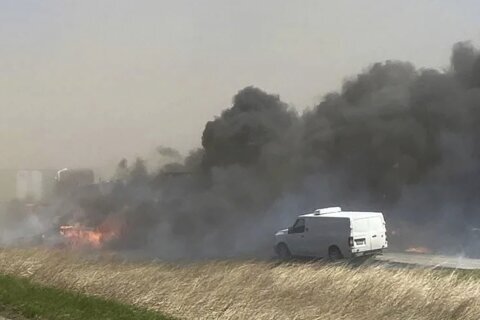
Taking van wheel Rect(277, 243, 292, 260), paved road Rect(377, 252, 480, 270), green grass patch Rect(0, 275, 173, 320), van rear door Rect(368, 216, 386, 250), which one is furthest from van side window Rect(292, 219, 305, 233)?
green grass patch Rect(0, 275, 173, 320)

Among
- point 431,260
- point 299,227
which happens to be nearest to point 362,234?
point 299,227

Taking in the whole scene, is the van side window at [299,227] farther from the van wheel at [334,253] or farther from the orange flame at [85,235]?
the orange flame at [85,235]

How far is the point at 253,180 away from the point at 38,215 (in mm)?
13559

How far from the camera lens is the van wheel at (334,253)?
2392 cm

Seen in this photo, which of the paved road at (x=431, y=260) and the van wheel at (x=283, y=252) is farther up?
the van wheel at (x=283, y=252)

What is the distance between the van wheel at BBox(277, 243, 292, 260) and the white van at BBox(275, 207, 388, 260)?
6 centimetres

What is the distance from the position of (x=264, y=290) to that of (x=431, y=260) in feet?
49.2

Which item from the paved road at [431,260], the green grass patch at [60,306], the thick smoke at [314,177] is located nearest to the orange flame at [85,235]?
the thick smoke at [314,177]

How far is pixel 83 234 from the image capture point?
3572 cm

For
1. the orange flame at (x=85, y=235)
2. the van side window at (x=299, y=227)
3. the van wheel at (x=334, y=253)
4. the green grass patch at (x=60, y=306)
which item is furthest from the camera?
the orange flame at (x=85, y=235)

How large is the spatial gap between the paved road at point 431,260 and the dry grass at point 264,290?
9174 millimetres

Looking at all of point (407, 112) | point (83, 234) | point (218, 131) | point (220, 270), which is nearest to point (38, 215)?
point (83, 234)

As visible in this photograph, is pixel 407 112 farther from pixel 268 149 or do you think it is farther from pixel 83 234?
pixel 83 234

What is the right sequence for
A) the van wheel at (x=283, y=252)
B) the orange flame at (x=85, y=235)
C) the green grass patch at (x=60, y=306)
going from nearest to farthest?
the green grass patch at (x=60, y=306)
the van wheel at (x=283, y=252)
the orange flame at (x=85, y=235)
